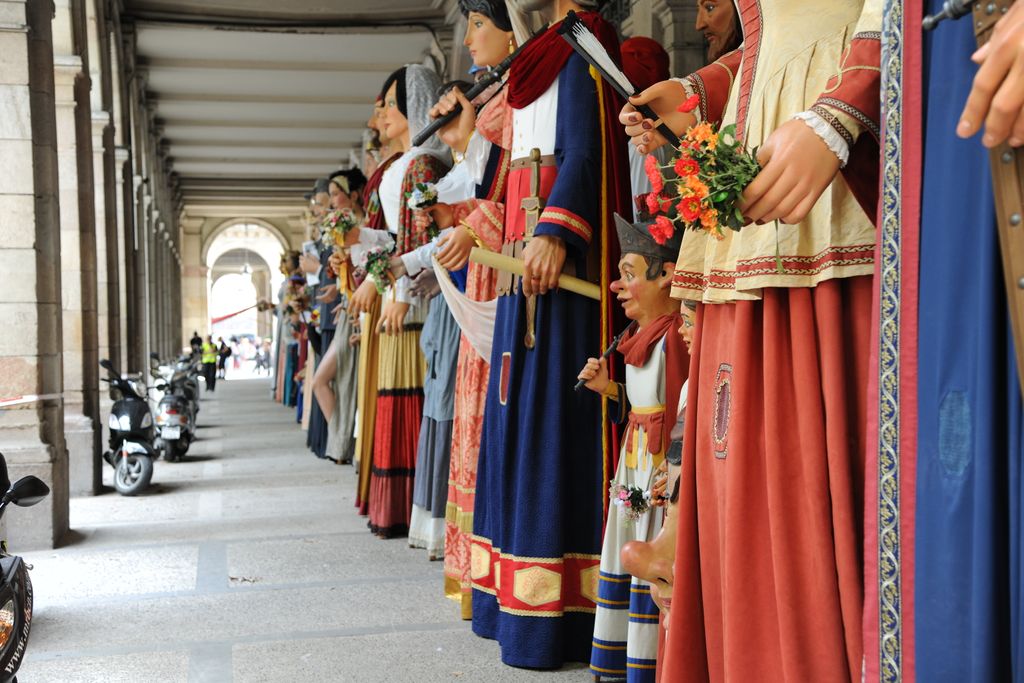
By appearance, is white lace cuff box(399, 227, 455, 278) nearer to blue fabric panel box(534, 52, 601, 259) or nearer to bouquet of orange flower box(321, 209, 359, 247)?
blue fabric panel box(534, 52, 601, 259)

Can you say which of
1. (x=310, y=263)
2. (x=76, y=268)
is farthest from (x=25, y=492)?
(x=310, y=263)

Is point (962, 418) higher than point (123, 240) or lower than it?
lower

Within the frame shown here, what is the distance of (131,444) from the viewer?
8.34 metres

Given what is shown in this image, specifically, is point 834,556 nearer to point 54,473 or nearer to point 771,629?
point 771,629

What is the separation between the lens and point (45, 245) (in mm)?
6297

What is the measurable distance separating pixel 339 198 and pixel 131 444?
2.36 m

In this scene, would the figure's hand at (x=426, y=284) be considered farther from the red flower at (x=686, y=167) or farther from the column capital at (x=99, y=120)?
the column capital at (x=99, y=120)

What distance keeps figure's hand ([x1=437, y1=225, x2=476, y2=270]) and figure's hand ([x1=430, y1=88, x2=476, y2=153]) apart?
2.02ft

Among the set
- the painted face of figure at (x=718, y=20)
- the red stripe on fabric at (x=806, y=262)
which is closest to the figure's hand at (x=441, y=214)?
the painted face of figure at (x=718, y=20)

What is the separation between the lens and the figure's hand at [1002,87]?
119cm

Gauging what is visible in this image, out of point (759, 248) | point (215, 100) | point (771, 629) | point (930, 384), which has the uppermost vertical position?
point (215, 100)

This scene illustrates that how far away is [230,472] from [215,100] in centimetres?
992

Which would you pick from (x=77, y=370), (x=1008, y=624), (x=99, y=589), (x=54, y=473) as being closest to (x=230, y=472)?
(x=77, y=370)

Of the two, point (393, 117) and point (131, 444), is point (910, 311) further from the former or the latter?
point (131, 444)
